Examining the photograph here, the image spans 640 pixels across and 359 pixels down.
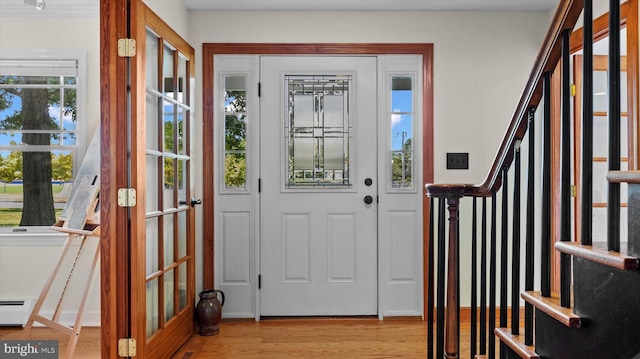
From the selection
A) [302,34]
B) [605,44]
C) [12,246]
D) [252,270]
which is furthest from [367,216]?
[12,246]

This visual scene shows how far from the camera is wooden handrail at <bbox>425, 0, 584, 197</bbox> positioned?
138cm

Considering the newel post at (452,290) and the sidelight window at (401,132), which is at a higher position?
the sidelight window at (401,132)

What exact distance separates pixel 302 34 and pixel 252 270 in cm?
191

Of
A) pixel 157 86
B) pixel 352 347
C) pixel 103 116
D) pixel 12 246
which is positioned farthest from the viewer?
pixel 12 246

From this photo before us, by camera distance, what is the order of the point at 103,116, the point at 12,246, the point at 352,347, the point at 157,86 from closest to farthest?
the point at 103,116 < the point at 157,86 < the point at 352,347 < the point at 12,246

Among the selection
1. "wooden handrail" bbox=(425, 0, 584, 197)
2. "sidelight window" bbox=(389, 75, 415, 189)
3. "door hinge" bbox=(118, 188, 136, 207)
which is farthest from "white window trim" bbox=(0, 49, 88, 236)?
"wooden handrail" bbox=(425, 0, 584, 197)

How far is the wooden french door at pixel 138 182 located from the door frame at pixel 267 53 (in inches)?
22.4

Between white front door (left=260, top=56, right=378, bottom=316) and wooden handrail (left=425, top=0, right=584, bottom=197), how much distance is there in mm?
1747

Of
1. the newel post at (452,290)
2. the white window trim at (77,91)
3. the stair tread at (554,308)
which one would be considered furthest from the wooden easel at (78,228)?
the stair tread at (554,308)

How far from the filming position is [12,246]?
3590mm

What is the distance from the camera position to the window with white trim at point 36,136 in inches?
143

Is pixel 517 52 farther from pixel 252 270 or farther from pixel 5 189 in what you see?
pixel 5 189

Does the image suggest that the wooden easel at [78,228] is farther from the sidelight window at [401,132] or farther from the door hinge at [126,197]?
the sidelight window at [401,132]

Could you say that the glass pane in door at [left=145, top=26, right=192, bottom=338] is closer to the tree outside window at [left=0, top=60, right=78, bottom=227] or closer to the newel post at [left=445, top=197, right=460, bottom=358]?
the tree outside window at [left=0, top=60, right=78, bottom=227]
